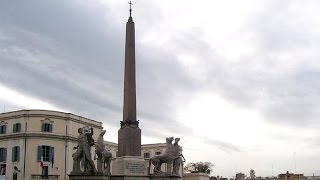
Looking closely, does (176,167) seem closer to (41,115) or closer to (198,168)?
(41,115)

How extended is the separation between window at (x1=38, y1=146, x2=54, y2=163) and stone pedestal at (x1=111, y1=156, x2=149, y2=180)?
34.6 meters

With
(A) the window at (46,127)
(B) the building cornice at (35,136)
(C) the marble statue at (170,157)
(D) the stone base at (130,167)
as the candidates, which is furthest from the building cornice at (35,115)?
(D) the stone base at (130,167)

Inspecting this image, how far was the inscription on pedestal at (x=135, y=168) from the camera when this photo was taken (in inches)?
911

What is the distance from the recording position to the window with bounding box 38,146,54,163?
56.2 m

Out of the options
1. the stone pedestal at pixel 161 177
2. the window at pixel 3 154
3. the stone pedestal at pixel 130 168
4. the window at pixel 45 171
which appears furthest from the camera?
the window at pixel 3 154

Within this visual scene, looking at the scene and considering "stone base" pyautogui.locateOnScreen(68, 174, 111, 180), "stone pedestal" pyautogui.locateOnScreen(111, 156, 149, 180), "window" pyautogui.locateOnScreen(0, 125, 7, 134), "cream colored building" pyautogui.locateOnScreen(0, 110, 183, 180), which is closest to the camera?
"stone base" pyautogui.locateOnScreen(68, 174, 111, 180)

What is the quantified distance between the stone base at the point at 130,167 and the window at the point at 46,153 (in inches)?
1361

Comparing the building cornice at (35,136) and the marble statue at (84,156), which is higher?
the building cornice at (35,136)

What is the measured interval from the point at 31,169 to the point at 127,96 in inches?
1378

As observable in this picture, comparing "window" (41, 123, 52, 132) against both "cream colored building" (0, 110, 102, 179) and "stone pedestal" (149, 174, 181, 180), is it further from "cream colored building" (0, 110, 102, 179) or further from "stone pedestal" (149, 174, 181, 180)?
"stone pedestal" (149, 174, 181, 180)

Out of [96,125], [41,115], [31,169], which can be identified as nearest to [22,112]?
[41,115]

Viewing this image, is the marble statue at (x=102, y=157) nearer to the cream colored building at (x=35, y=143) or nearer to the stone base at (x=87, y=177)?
the stone base at (x=87, y=177)

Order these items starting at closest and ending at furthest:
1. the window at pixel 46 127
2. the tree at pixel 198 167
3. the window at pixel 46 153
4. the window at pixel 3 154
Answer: the window at pixel 46 153 → the window at pixel 46 127 → the window at pixel 3 154 → the tree at pixel 198 167

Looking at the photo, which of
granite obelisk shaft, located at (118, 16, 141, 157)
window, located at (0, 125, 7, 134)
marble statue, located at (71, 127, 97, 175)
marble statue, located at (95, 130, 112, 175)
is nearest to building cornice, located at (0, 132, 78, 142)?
window, located at (0, 125, 7, 134)
